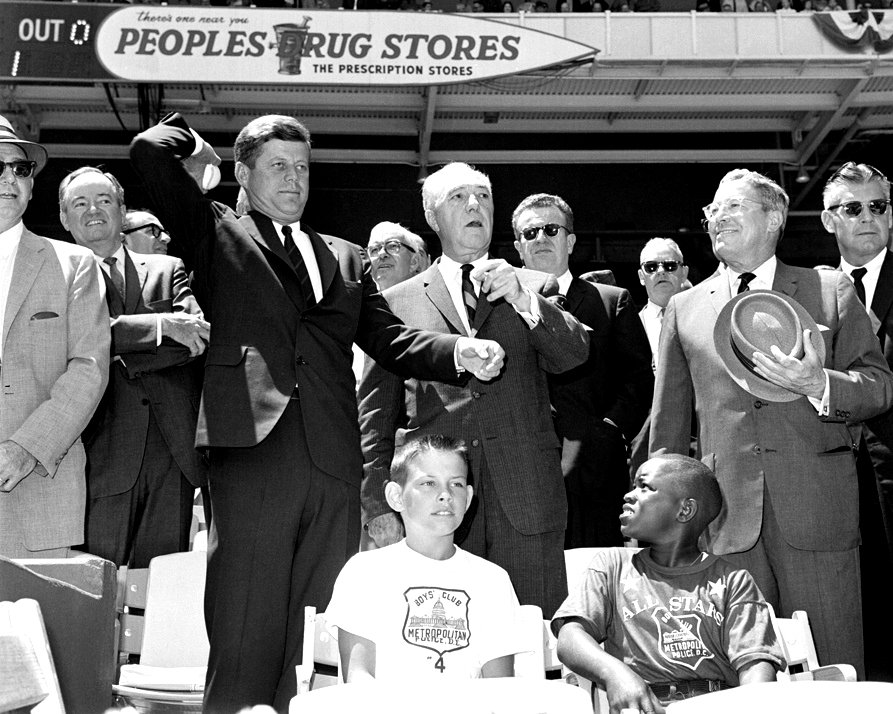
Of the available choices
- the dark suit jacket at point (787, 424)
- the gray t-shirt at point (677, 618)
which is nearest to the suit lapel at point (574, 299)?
the dark suit jacket at point (787, 424)

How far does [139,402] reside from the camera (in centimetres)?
346

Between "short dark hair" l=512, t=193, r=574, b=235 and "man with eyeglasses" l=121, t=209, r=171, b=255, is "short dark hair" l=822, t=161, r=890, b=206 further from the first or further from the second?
"man with eyeglasses" l=121, t=209, r=171, b=255

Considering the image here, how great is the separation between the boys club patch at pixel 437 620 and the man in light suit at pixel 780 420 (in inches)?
35.0

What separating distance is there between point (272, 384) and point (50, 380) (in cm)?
Result: 67

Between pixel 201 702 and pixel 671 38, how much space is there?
353 inches

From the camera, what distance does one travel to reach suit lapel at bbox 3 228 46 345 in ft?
9.67

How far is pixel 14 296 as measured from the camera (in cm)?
296

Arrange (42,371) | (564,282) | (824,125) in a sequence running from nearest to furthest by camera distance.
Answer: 1. (42,371)
2. (564,282)
3. (824,125)

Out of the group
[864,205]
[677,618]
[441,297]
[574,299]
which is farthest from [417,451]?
[864,205]

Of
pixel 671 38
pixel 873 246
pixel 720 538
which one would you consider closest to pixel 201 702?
pixel 720 538

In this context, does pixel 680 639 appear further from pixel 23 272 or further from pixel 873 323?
pixel 23 272

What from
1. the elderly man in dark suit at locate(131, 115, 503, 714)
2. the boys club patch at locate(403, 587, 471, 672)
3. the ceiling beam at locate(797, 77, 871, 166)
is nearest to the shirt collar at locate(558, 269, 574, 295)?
the elderly man in dark suit at locate(131, 115, 503, 714)

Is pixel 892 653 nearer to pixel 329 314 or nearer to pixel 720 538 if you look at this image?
pixel 720 538

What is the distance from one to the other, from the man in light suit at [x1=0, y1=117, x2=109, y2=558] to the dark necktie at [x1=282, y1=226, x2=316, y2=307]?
1.92 feet
